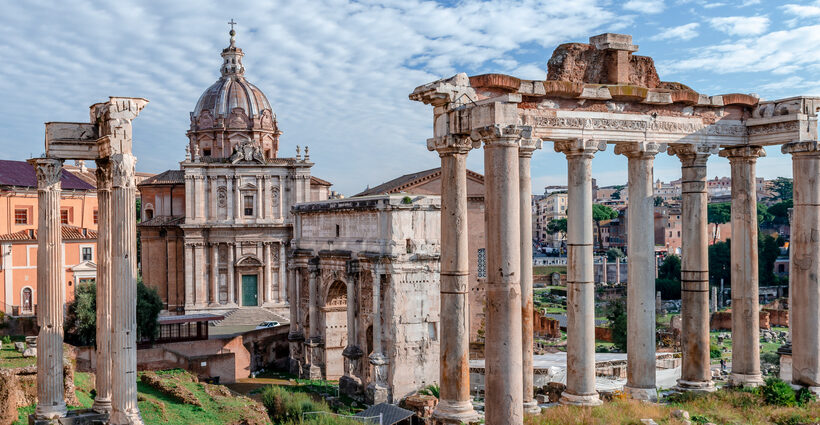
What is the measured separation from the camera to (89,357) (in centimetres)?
2977

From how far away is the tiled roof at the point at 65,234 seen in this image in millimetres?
35281

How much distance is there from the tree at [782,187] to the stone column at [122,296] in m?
96.2

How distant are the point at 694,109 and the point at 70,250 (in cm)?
3198

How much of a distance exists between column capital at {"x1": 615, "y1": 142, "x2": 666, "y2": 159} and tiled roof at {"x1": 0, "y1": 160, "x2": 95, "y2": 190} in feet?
96.8

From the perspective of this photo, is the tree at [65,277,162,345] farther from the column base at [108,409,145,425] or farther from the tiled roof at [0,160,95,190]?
the column base at [108,409,145,425]

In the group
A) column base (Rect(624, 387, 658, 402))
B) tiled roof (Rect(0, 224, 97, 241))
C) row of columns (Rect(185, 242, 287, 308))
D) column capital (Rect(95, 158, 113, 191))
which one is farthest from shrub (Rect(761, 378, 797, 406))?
row of columns (Rect(185, 242, 287, 308))

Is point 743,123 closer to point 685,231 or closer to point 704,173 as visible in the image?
point 704,173

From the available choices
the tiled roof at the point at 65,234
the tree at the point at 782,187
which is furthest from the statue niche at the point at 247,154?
the tree at the point at 782,187

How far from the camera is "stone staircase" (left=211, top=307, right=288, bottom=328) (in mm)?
40844

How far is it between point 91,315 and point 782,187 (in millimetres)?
93461

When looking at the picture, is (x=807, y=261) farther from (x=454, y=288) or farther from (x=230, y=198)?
(x=230, y=198)

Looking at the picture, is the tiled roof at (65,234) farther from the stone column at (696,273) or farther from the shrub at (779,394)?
the shrub at (779,394)

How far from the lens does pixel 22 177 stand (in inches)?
1480

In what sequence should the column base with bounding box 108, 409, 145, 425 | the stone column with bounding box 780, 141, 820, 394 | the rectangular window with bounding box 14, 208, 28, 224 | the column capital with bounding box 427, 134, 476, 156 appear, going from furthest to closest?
the rectangular window with bounding box 14, 208, 28, 224 < the column base with bounding box 108, 409, 145, 425 < the stone column with bounding box 780, 141, 820, 394 < the column capital with bounding box 427, 134, 476, 156
